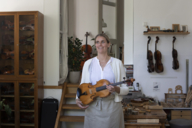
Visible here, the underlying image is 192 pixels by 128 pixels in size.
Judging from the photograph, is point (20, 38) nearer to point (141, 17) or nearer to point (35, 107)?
point (35, 107)

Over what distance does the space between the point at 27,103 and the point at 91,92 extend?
7.75 ft

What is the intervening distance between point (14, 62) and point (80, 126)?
1.84m

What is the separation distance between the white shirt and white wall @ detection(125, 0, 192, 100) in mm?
2455

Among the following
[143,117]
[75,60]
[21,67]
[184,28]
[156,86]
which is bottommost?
[143,117]

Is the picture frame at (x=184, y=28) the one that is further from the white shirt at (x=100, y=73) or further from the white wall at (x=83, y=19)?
the white shirt at (x=100, y=73)

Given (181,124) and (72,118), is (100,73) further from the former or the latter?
(72,118)

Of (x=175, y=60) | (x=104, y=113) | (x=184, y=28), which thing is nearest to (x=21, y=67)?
(x=104, y=113)

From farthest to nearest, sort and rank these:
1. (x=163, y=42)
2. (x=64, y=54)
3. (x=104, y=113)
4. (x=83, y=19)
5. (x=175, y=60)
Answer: (x=83, y=19), (x=64, y=54), (x=163, y=42), (x=175, y=60), (x=104, y=113)

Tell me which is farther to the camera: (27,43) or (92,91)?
(27,43)

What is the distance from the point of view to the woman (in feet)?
6.49

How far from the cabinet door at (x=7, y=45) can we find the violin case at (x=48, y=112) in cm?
87

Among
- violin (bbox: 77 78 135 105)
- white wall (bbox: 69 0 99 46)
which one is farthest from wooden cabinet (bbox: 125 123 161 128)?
white wall (bbox: 69 0 99 46)

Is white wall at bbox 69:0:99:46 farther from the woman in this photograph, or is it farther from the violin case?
the woman

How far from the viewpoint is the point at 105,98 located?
201cm
